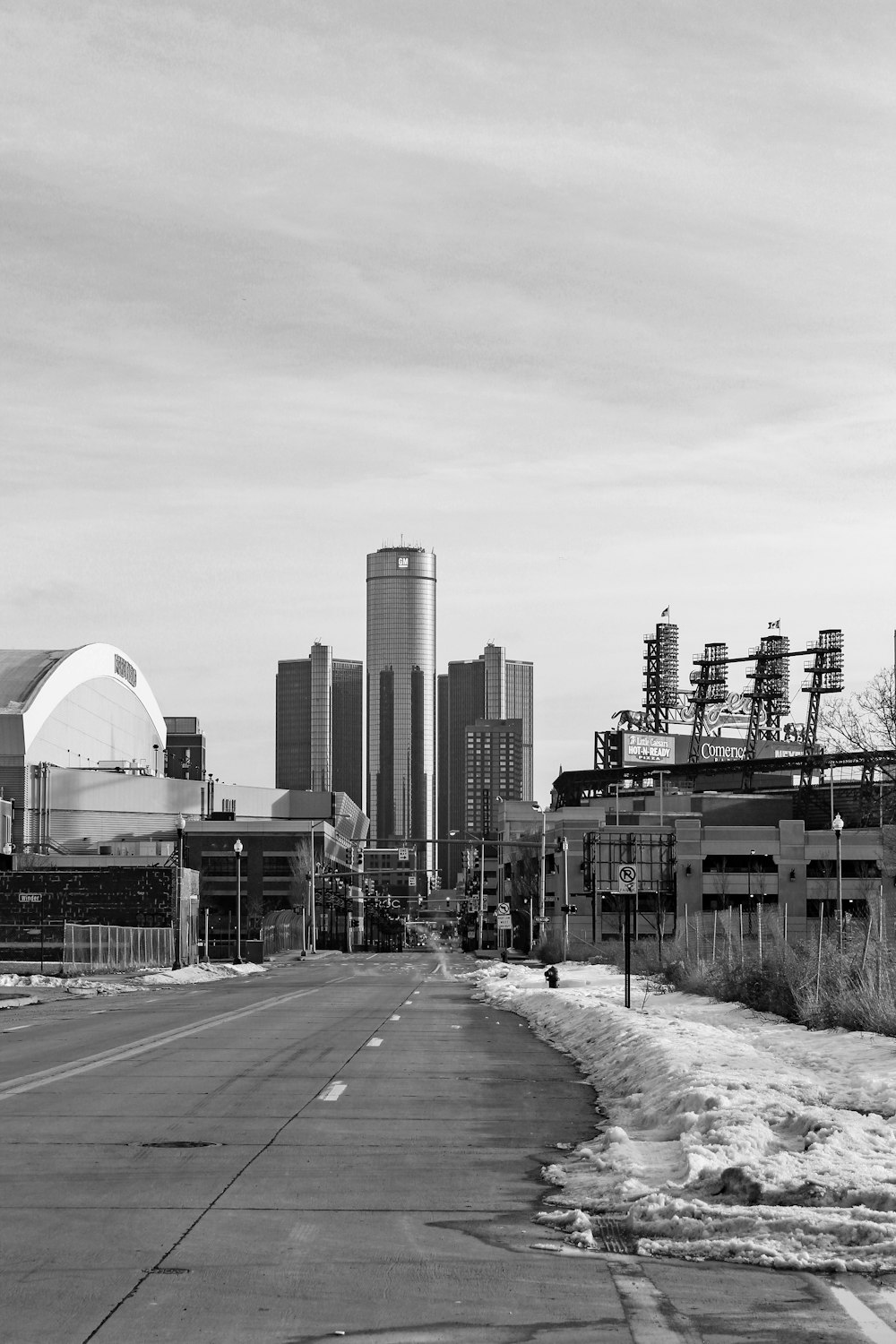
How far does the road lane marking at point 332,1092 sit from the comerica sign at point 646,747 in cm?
13815

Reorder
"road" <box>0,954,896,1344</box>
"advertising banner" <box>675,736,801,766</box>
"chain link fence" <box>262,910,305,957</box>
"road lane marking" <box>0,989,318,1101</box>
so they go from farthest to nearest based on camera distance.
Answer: "advertising banner" <box>675,736,801,766</box>, "chain link fence" <box>262,910,305,957</box>, "road lane marking" <box>0,989,318,1101</box>, "road" <box>0,954,896,1344</box>

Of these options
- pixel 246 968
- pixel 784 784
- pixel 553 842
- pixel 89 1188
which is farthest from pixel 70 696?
pixel 89 1188

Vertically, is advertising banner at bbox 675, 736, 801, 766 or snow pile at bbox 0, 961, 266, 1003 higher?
advertising banner at bbox 675, 736, 801, 766

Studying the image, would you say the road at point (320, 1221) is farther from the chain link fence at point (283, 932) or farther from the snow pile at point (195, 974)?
the chain link fence at point (283, 932)

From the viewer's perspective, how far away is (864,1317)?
746cm

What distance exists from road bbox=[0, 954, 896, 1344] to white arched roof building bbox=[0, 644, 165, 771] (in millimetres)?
129686

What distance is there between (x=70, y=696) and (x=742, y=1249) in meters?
156

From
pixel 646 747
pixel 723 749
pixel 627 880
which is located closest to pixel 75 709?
pixel 646 747

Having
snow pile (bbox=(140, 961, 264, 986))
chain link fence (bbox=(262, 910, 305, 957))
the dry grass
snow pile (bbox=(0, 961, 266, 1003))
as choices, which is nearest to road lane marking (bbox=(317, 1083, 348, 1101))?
the dry grass

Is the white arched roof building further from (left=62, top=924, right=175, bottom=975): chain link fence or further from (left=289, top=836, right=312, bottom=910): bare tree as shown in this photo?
(left=62, top=924, right=175, bottom=975): chain link fence

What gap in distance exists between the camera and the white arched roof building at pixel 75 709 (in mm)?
145500

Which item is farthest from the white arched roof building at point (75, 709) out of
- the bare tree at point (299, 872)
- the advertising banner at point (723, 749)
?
the advertising banner at point (723, 749)

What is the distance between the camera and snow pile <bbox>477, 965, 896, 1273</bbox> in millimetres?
9070

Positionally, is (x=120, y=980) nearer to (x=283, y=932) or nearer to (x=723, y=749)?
(x=283, y=932)
